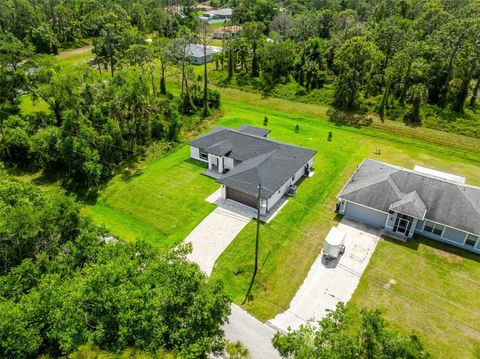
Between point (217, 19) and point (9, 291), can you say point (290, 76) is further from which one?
point (217, 19)

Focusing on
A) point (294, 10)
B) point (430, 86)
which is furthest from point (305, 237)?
point (294, 10)

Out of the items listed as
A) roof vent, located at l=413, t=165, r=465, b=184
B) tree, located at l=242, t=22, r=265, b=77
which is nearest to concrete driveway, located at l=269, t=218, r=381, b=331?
roof vent, located at l=413, t=165, r=465, b=184

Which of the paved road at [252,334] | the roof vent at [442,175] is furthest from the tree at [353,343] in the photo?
the roof vent at [442,175]

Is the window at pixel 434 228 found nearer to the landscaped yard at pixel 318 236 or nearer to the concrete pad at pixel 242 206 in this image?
the landscaped yard at pixel 318 236

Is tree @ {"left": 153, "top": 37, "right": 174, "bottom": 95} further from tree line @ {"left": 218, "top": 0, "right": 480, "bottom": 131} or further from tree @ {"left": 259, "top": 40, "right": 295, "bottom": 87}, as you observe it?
tree @ {"left": 259, "top": 40, "right": 295, "bottom": 87}

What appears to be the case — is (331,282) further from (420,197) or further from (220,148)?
(220,148)
